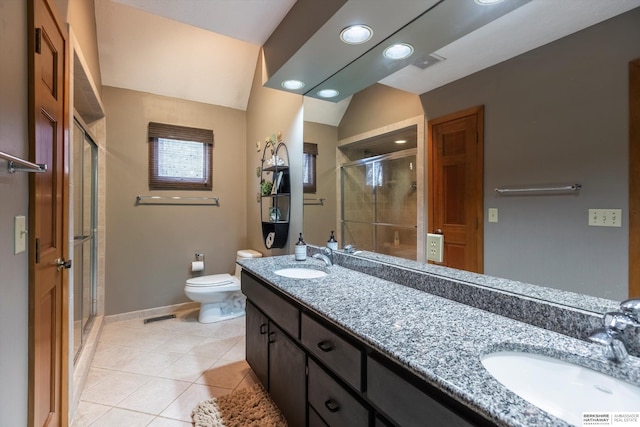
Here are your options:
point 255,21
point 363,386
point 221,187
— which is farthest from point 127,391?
point 255,21

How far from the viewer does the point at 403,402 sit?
0.74 m

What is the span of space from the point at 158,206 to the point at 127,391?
6.01ft

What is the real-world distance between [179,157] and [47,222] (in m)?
2.12

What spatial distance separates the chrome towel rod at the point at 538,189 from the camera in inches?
35.9

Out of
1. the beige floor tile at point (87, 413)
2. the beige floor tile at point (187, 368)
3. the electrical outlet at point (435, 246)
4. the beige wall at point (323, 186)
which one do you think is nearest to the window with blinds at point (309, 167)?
the beige wall at point (323, 186)

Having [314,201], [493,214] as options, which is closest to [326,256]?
[314,201]

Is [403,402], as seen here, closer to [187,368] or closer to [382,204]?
[382,204]

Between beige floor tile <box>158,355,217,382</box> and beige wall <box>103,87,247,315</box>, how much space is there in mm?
1167

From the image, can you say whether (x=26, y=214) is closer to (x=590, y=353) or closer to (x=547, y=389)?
(x=547, y=389)

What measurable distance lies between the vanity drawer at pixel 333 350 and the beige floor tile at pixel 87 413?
1408mm

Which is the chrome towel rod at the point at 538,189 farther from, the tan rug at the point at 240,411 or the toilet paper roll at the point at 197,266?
the toilet paper roll at the point at 197,266

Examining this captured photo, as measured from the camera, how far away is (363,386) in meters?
0.88

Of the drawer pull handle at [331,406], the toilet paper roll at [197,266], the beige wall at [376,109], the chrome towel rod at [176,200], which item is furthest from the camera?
the toilet paper roll at [197,266]

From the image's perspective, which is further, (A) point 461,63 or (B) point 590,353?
(A) point 461,63
